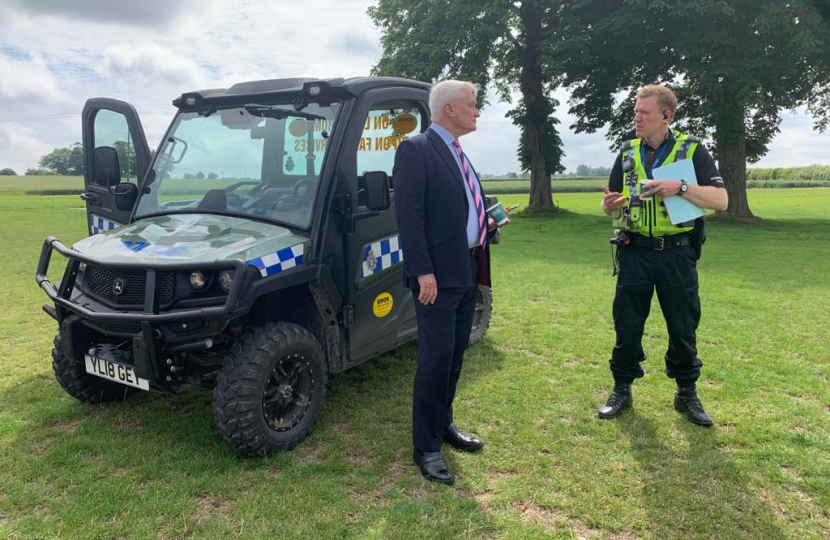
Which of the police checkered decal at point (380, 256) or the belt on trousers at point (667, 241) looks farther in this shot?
the police checkered decal at point (380, 256)

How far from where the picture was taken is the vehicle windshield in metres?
3.83

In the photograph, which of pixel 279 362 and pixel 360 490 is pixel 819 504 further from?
pixel 279 362

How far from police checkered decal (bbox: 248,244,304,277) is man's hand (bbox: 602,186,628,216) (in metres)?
2.01

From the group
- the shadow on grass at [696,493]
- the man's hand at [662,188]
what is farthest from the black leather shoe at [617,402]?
the man's hand at [662,188]

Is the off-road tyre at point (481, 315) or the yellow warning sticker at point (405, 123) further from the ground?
the yellow warning sticker at point (405, 123)

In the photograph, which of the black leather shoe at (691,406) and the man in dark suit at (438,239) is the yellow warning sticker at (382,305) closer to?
the man in dark suit at (438,239)

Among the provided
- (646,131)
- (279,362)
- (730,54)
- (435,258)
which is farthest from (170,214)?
(730,54)

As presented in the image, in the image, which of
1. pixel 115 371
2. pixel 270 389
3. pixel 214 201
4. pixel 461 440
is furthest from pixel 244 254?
pixel 461 440

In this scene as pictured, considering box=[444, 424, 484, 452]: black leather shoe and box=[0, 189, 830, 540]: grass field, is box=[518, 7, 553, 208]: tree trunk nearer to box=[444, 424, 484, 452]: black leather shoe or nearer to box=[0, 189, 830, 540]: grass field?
box=[0, 189, 830, 540]: grass field

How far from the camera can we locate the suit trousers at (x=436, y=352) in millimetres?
3172

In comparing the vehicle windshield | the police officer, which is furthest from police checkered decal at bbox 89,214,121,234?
the police officer

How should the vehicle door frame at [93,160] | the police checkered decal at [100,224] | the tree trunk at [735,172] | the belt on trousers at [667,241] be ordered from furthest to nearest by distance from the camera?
the tree trunk at [735,172], the police checkered decal at [100,224], the vehicle door frame at [93,160], the belt on trousers at [667,241]

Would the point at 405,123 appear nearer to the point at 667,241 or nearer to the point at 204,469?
the point at 667,241

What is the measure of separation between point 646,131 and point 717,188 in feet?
1.84
